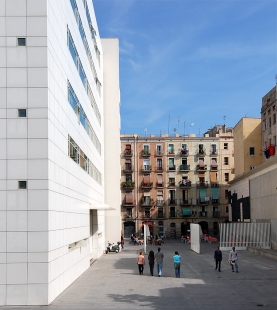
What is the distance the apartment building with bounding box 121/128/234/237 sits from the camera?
79250 mm

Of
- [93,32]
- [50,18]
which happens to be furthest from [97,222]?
[50,18]

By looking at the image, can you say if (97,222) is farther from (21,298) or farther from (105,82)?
(21,298)

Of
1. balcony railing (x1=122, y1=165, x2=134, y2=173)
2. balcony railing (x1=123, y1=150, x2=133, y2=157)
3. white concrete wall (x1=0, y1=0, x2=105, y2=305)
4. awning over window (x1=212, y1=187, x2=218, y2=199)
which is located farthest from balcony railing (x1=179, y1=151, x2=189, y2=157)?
white concrete wall (x1=0, y1=0, x2=105, y2=305)

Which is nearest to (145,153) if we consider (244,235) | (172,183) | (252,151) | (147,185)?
(147,185)

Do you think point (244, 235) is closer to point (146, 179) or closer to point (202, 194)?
point (202, 194)

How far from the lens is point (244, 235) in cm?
4534

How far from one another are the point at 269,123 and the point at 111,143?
64.6 feet

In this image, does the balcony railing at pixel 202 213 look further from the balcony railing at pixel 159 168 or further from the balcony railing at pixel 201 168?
the balcony railing at pixel 159 168

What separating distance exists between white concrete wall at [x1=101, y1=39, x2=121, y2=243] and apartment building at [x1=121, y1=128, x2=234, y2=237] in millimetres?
26722

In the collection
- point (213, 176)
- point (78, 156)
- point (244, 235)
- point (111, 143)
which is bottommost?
point (244, 235)

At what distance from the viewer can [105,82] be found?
5166 cm

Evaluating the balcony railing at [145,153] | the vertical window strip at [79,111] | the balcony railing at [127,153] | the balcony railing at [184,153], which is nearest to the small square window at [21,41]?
the vertical window strip at [79,111]

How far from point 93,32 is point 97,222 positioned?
49.8 ft

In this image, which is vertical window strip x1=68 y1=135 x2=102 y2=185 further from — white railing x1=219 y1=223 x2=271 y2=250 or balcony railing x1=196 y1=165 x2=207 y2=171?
balcony railing x1=196 y1=165 x2=207 y2=171
